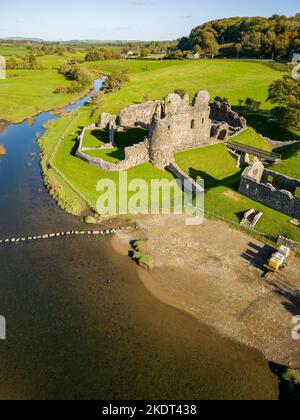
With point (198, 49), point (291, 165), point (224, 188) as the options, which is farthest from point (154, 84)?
point (224, 188)

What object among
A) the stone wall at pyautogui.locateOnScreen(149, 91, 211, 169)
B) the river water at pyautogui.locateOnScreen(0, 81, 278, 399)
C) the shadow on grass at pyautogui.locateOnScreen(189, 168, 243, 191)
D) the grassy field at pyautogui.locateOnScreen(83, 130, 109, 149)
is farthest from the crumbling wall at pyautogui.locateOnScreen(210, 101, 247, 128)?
the river water at pyautogui.locateOnScreen(0, 81, 278, 399)

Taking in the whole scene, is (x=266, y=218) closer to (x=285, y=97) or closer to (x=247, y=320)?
(x=247, y=320)

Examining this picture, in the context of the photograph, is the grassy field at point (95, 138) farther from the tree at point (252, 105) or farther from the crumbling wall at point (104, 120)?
the tree at point (252, 105)

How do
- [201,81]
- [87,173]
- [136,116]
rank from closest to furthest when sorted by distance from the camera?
[87,173] < [136,116] < [201,81]

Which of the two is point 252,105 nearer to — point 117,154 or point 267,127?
point 267,127

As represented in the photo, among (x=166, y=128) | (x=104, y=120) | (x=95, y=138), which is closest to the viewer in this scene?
(x=166, y=128)

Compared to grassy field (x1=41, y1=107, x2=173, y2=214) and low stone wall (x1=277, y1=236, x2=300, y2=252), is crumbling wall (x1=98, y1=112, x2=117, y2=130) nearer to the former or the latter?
grassy field (x1=41, y1=107, x2=173, y2=214)

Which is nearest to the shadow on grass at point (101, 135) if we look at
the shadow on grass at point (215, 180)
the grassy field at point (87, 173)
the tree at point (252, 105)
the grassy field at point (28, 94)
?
the grassy field at point (87, 173)
